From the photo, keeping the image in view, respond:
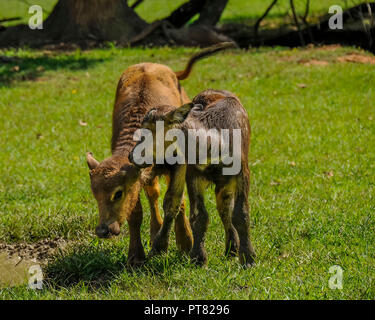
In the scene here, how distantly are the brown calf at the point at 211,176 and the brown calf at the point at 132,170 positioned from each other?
277 millimetres

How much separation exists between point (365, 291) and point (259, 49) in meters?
11.5

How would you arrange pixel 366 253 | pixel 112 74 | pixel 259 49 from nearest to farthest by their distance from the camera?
pixel 366 253 < pixel 112 74 < pixel 259 49

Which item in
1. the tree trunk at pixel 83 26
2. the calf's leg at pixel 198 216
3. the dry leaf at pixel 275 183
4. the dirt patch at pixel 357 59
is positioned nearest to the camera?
the calf's leg at pixel 198 216

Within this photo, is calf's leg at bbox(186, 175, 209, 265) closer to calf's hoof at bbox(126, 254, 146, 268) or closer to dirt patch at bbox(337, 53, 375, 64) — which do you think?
calf's hoof at bbox(126, 254, 146, 268)

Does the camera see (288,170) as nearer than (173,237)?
No

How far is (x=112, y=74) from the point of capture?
510 inches

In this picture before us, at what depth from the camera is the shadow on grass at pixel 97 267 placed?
498cm

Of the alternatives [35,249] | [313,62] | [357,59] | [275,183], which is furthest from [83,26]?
[35,249]

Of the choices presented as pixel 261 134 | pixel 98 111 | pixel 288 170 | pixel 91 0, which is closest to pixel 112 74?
pixel 98 111

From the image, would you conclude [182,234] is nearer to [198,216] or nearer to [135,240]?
[135,240]

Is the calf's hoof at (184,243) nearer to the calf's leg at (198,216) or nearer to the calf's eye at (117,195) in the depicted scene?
the calf's leg at (198,216)

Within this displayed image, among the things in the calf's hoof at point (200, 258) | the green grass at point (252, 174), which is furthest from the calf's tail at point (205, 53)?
the calf's hoof at point (200, 258)

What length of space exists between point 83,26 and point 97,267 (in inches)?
454
